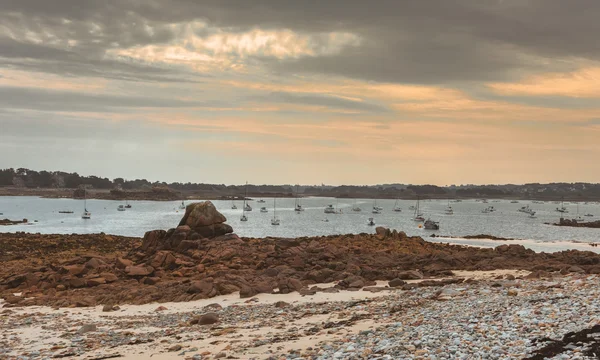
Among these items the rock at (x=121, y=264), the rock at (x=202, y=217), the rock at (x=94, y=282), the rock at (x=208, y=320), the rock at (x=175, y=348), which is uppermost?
the rock at (x=202, y=217)

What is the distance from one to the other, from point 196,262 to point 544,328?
20.3 m

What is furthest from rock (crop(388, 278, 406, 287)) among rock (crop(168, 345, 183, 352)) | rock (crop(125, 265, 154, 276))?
rock (crop(125, 265, 154, 276))

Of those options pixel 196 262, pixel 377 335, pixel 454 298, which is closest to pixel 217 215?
pixel 196 262

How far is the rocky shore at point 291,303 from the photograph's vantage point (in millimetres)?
11578

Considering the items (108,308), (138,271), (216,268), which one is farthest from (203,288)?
(138,271)

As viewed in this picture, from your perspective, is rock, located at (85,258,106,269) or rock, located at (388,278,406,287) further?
rock, located at (85,258,106,269)

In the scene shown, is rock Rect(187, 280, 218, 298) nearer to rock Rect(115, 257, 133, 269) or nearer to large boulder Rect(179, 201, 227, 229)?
rock Rect(115, 257, 133, 269)

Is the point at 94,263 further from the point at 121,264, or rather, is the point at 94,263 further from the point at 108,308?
the point at 108,308

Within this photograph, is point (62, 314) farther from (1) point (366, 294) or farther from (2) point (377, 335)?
(2) point (377, 335)

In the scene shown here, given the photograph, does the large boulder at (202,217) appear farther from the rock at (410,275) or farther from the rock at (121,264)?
the rock at (410,275)

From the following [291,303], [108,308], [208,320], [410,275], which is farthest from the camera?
[410,275]

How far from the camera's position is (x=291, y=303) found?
62.4ft

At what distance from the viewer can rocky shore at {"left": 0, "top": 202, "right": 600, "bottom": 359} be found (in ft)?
38.0

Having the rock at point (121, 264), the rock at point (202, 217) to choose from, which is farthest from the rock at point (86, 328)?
the rock at point (202, 217)
